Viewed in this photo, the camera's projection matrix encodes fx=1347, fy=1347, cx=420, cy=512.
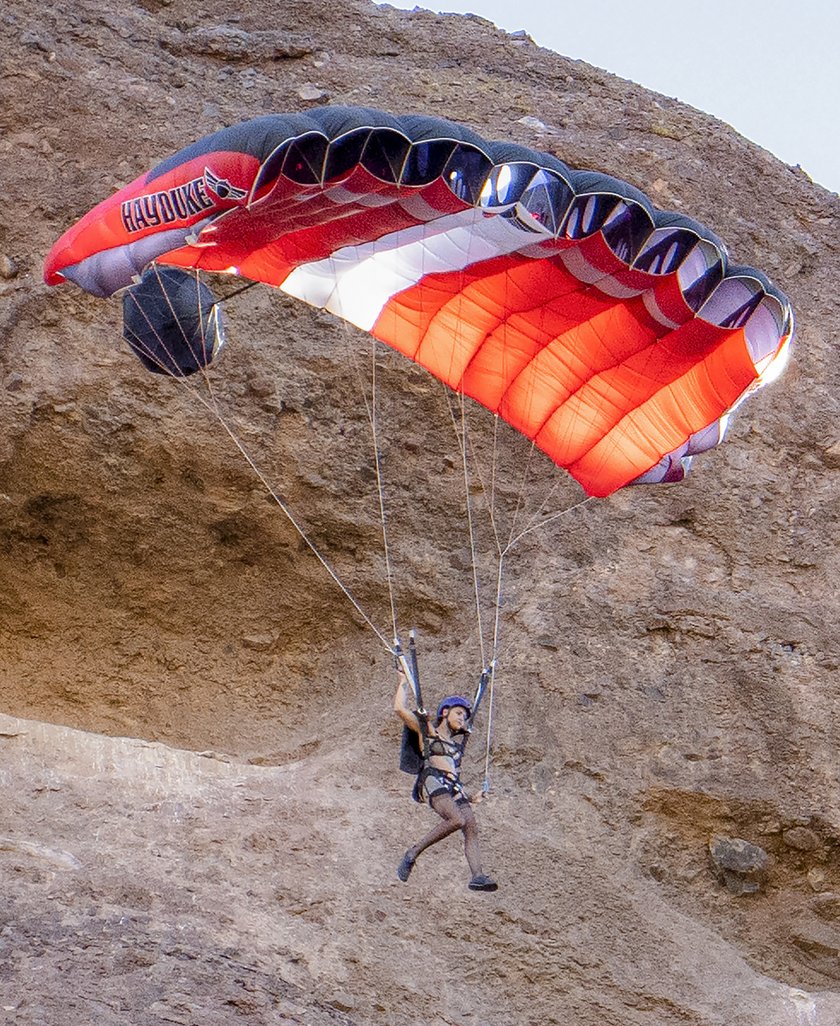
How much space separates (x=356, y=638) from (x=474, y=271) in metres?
4.53

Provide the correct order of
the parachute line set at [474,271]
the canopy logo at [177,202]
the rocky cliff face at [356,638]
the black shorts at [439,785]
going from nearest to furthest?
the canopy logo at [177,202] → the parachute line set at [474,271] → the black shorts at [439,785] → the rocky cliff face at [356,638]

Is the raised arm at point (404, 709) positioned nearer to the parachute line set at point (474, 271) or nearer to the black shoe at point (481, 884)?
the black shoe at point (481, 884)

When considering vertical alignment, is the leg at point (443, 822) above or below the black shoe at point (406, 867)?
above

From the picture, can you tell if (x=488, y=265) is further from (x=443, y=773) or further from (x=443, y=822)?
(x=443, y=822)

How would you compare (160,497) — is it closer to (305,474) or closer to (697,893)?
(305,474)

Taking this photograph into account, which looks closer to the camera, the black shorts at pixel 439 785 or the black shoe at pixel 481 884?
the black shoe at pixel 481 884

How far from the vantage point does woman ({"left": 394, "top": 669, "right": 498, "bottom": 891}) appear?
25.7 ft

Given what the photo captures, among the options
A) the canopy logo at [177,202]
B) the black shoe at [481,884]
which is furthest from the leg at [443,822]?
the canopy logo at [177,202]

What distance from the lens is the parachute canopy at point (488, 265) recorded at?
705 cm

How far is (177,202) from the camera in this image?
711 cm

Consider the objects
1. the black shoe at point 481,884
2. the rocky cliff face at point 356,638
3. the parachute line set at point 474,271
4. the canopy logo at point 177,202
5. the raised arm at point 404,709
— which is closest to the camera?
the canopy logo at point 177,202

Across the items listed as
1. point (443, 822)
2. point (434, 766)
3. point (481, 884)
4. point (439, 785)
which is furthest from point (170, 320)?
point (481, 884)

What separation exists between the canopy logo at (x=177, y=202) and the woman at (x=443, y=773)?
9.23 ft

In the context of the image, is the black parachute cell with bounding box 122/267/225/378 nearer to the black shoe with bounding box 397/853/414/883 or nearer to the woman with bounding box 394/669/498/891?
the woman with bounding box 394/669/498/891
